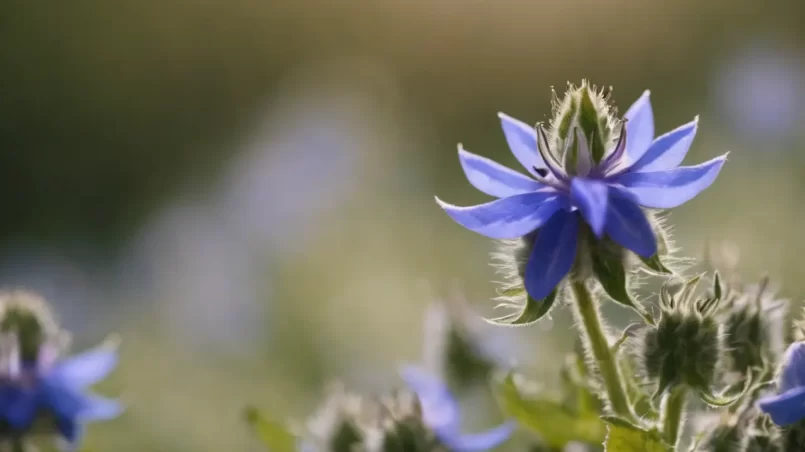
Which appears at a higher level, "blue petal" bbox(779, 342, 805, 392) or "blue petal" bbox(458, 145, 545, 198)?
"blue petal" bbox(458, 145, 545, 198)

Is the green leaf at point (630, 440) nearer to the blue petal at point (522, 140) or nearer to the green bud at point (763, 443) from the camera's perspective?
the green bud at point (763, 443)

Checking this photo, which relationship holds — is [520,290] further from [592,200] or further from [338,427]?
[338,427]

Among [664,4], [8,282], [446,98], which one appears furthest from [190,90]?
[664,4]

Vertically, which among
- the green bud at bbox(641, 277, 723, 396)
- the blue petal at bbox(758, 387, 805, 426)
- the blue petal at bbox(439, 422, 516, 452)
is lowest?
the blue petal at bbox(758, 387, 805, 426)

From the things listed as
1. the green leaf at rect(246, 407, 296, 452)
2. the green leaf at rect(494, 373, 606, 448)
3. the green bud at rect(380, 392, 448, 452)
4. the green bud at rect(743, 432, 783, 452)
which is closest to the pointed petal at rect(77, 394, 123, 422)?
the green leaf at rect(246, 407, 296, 452)

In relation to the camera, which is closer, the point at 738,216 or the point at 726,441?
the point at 726,441

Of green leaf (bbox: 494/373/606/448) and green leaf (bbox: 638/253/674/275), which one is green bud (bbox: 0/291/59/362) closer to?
green leaf (bbox: 494/373/606/448)

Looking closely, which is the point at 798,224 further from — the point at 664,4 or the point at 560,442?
the point at 664,4
